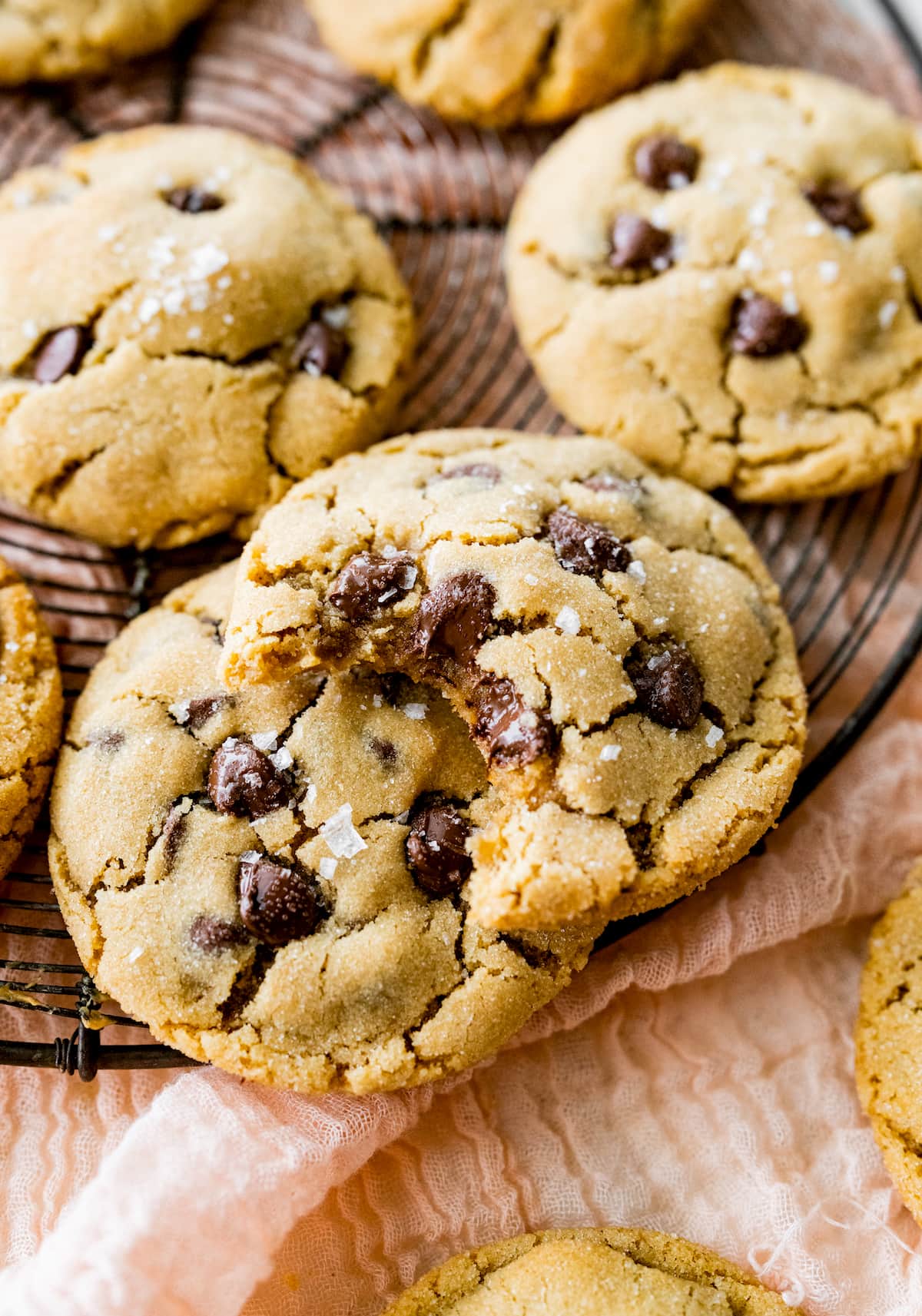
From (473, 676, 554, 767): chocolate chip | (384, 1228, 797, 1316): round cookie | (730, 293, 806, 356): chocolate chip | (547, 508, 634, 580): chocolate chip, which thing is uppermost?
(730, 293, 806, 356): chocolate chip

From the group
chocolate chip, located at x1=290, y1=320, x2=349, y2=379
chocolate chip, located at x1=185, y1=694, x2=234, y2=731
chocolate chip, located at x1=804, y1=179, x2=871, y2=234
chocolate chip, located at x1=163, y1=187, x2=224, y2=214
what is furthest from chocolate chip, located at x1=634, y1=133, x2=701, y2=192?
chocolate chip, located at x1=185, y1=694, x2=234, y2=731

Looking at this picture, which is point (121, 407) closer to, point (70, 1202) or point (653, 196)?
point (653, 196)

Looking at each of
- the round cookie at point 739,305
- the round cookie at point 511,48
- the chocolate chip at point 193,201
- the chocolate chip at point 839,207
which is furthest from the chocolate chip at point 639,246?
the chocolate chip at point 193,201

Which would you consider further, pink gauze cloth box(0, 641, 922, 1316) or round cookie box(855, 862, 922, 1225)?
round cookie box(855, 862, 922, 1225)

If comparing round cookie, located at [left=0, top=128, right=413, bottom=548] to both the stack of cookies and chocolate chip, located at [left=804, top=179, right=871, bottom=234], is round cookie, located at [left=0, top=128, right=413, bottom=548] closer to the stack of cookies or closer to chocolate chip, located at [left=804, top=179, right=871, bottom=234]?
the stack of cookies

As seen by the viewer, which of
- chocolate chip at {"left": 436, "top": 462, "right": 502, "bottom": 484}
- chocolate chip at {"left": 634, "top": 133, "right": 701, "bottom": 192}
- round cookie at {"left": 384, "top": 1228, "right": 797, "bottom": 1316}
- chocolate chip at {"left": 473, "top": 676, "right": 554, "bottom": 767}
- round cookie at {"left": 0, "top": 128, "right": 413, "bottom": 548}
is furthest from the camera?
chocolate chip at {"left": 634, "top": 133, "right": 701, "bottom": 192}

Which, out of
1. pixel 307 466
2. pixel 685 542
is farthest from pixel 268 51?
pixel 685 542

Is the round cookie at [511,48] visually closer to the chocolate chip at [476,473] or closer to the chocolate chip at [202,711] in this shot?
the chocolate chip at [476,473]
